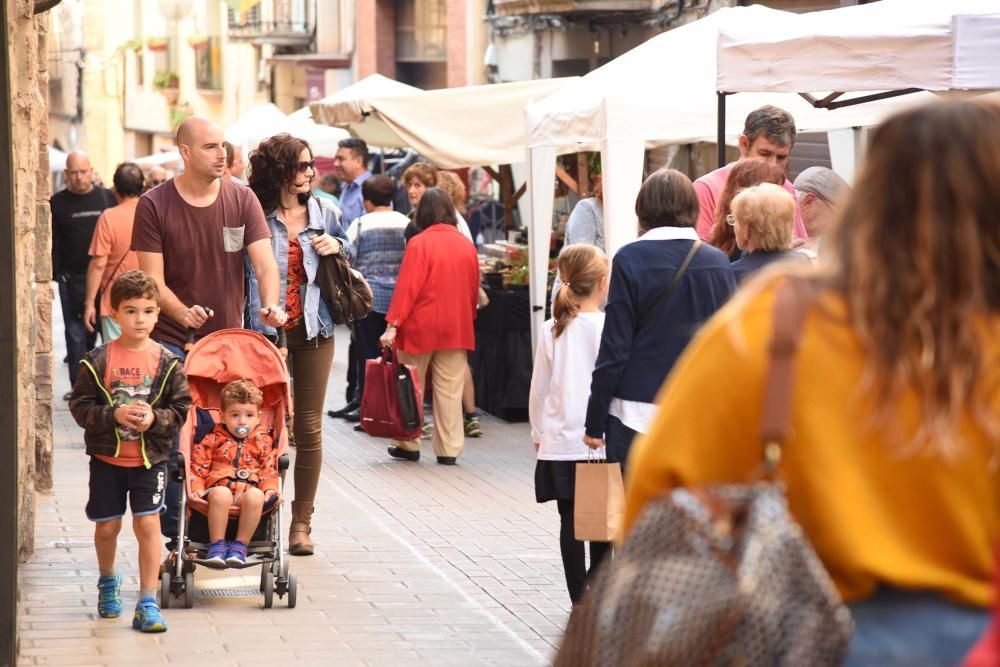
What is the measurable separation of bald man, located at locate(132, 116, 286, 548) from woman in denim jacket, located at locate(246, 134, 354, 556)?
0.45 metres

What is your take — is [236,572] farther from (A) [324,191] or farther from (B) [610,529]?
(A) [324,191]

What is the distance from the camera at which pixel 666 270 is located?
596 cm

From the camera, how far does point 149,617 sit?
6.55 meters

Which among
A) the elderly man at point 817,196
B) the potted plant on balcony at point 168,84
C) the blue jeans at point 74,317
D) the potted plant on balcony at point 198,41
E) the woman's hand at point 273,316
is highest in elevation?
the potted plant on balcony at point 198,41

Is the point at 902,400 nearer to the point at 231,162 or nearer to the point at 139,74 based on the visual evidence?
the point at 231,162

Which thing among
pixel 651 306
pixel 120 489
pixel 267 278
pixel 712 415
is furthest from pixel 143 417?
pixel 712 415

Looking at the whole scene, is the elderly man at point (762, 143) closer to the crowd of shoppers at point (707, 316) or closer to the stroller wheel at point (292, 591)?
the crowd of shoppers at point (707, 316)

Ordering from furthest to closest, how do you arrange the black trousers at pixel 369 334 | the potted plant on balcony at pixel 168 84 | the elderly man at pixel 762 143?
the potted plant on balcony at pixel 168 84 < the black trousers at pixel 369 334 < the elderly man at pixel 762 143

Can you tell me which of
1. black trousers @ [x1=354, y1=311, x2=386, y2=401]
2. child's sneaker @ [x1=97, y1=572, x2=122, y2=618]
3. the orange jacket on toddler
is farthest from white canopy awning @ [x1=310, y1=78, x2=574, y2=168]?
child's sneaker @ [x1=97, y1=572, x2=122, y2=618]

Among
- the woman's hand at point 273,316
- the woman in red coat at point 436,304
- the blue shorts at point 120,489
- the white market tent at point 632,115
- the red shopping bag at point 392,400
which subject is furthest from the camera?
the woman in red coat at point 436,304

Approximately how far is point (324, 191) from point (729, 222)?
41.1ft

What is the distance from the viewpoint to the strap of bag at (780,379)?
228 cm

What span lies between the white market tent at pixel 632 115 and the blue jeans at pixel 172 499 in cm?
362

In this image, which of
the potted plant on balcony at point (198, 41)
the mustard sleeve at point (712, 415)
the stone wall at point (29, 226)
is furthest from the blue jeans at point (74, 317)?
the potted plant on balcony at point (198, 41)
